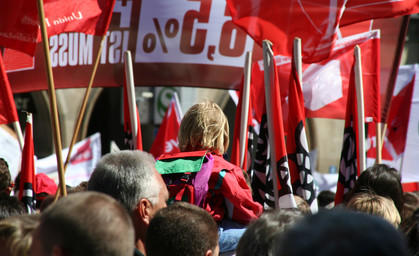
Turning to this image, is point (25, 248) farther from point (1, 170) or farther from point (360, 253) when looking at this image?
point (1, 170)

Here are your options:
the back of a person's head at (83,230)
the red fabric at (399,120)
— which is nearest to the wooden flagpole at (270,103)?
the back of a person's head at (83,230)

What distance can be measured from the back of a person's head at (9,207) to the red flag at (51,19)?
5.77 feet

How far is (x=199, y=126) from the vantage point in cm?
306

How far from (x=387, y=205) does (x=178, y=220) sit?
4.86 feet

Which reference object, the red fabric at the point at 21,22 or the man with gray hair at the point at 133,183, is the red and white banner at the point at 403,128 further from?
the man with gray hair at the point at 133,183

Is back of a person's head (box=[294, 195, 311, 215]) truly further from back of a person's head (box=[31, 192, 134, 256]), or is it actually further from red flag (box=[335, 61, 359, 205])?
back of a person's head (box=[31, 192, 134, 256])

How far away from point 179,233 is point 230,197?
0.70m

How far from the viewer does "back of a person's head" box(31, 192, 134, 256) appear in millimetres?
1498

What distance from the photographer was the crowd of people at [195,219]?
1148mm

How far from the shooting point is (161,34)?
5.41 meters

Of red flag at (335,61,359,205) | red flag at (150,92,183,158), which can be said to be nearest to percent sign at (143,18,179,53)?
red flag at (335,61,359,205)

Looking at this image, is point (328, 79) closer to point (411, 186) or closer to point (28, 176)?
point (411, 186)

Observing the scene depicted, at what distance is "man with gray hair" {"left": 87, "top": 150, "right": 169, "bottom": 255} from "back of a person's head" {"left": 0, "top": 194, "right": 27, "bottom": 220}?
859mm

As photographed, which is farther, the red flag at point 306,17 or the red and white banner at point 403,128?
the red and white banner at point 403,128
